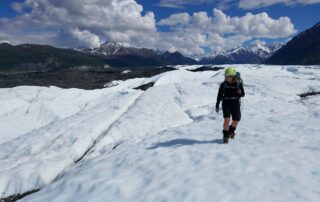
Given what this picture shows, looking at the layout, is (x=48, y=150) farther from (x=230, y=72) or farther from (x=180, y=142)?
(x=230, y=72)

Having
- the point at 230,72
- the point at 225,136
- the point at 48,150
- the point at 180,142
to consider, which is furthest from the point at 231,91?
the point at 48,150

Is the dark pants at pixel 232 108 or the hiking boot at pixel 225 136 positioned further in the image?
the hiking boot at pixel 225 136

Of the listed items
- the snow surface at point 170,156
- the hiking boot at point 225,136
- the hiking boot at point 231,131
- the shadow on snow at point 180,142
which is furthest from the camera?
the shadow on snow at point 180,142

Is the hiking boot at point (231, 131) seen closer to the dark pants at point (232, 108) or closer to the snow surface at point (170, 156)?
the snow surface at point (170, 156)

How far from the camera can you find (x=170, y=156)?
48.9ft

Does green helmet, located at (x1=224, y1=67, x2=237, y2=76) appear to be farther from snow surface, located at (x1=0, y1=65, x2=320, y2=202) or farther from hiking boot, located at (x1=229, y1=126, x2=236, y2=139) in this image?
snow surface, located at (x1=0, y1=65, x2=320, y2=202)

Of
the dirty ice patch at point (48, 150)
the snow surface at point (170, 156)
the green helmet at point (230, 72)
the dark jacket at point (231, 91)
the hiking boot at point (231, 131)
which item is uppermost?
the green helmet at point (230, 72)

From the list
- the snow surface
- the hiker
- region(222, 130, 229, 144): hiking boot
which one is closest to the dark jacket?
the hiker

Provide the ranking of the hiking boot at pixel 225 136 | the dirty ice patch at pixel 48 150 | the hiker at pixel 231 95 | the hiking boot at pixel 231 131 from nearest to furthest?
1. the hiker at pixel 231 95
2. the hiking boot at pixel 225 136
3. the hiking boot at pixel 231 131
4. the dirty ice patch at pixel 48 150

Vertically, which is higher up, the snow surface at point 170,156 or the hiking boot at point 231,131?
the hiking boot at point 231,131

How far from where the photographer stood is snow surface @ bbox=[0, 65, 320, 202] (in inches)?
430

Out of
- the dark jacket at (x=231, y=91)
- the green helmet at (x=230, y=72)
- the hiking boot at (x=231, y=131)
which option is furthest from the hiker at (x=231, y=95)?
the hiking boot at (x=231, y=131)

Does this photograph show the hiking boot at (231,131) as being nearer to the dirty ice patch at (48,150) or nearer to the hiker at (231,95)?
the hiker at (231,95)

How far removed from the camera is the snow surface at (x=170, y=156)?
10.9 metres
